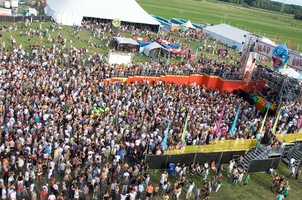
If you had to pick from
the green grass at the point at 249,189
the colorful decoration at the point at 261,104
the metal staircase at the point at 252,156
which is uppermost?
the colorful decoration at the point at 261,104

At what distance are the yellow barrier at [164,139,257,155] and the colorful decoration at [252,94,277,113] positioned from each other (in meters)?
7.44

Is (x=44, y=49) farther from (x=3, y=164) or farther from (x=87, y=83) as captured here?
(x=3, y=164)

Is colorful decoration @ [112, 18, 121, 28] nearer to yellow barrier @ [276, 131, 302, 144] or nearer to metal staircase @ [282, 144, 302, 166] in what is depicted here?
yellow barrier @ [276, 131, 302, 144]

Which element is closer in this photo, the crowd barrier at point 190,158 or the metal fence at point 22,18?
the crowd barrier at point 190,158

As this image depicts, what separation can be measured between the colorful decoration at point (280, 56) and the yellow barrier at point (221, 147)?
32.3 ft

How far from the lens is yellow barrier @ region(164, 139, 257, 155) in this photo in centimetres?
1756

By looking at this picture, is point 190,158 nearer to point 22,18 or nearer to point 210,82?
point 210,82

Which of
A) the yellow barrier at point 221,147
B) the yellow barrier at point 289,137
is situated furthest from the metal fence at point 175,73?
the yellow barrier at point 221,147

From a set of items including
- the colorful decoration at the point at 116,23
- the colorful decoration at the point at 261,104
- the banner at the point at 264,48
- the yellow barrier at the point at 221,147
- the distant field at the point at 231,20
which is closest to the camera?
the yellow barrier at the point at 221,147

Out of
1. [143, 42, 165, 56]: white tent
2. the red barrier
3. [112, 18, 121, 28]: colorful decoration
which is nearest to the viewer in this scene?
the red barrier

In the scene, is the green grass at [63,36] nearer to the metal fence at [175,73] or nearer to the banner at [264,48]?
the metal fence at [175,73]

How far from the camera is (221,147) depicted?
734 inches

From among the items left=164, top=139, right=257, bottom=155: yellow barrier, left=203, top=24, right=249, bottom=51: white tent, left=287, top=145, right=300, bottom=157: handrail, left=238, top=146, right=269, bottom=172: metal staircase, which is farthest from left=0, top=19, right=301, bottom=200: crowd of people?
left=203, top=24, right=249, bottom=51: white tent

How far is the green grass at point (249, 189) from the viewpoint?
16016mm
